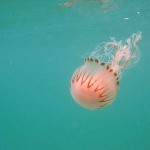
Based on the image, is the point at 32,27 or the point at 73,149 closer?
the point at 32,27

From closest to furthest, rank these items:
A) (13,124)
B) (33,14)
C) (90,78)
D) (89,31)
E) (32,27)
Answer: (90,78) → (33,14) → (32,27) → (89,31) → (13,124)

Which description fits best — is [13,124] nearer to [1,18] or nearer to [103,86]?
[1,18]

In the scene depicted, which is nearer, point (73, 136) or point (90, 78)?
point (90, 78)

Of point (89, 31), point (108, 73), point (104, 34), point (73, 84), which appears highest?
point (104, 34)

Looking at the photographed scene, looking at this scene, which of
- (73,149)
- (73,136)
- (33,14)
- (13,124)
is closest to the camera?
(33,14)

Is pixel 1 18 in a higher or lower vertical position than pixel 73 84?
higher

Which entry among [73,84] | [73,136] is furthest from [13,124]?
[73,84]

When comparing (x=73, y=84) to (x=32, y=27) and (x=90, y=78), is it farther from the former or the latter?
(x=32, y=27)

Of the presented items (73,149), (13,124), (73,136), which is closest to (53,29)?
(73,149)

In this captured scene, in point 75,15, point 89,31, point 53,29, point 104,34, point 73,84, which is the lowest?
point 73,84
